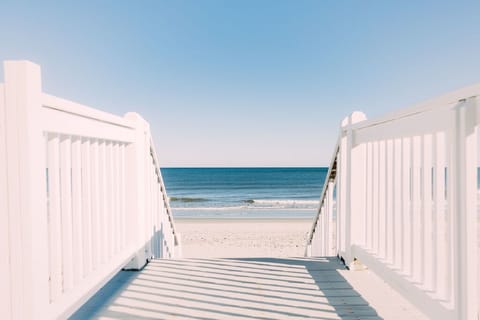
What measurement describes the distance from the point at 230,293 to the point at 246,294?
102 millimetres

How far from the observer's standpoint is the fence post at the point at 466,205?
1072mm

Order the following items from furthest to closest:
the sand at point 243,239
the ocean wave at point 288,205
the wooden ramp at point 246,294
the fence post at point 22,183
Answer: the ocean wave at point 288,205 → the sand at point 243,239 → the wooden ramp at point 246,294 → the fence post at point 22,183

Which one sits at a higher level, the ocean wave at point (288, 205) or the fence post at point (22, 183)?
the fence post at point (22, 183)

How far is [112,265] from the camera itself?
1.87 m

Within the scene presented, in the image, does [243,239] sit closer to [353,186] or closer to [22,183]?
[353,186]

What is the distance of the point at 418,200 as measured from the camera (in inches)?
62.4

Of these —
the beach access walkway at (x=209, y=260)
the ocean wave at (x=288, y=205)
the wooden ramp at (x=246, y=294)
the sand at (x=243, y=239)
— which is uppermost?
the beach access walkway at (x=209, y=260)

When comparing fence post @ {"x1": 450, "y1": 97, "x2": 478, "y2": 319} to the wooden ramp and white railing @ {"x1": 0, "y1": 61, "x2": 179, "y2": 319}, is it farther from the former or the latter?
white railing @ {"x1": 0, "y1": 61, "x2": 179, "y2": 319}

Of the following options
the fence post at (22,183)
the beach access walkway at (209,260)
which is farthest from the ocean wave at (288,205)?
the fence post at (22,183)

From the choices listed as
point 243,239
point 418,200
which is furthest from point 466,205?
point 243,239

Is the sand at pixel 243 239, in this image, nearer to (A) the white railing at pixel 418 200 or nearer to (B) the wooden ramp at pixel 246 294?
(B) the wooden ramp at pixel 246 294

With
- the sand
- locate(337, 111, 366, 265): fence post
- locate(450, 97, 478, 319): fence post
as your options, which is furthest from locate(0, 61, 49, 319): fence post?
the sand

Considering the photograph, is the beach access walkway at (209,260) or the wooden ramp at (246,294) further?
the wooden ramp at (246,294)

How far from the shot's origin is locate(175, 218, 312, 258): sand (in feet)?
22.5
